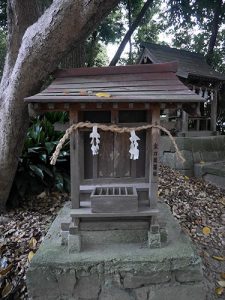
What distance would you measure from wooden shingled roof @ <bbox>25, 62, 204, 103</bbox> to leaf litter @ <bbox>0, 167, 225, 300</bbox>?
1.95m

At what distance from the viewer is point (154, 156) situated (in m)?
2.47

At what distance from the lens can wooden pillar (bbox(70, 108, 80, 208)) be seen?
2406 millimetres

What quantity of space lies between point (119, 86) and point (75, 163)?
2.84 ft

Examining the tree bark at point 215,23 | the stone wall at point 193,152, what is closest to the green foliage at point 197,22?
the tree bark at point 215,23

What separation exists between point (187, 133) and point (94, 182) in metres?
5.00

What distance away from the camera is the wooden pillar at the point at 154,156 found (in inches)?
94.7

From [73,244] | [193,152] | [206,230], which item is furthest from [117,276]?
[193,152]

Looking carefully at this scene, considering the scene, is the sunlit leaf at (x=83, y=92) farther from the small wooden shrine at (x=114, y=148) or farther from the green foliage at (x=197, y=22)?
the green foliage at (x=197, y=22)

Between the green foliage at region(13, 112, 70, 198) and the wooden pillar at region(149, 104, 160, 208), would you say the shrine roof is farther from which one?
the wooden pillar at region(149, 104, 160, 208)

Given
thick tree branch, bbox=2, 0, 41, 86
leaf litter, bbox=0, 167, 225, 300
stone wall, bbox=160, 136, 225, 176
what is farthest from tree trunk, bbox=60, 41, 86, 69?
leaf litter, bbox=0, 167, 225, 300

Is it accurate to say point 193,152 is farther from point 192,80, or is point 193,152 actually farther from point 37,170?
point 37,170

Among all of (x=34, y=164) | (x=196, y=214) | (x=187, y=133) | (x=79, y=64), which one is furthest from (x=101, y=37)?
(x=196, y=214)

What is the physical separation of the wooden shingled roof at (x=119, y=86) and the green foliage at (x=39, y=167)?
6.31ft

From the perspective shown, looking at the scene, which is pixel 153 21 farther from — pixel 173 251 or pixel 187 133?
pixel 173 251
